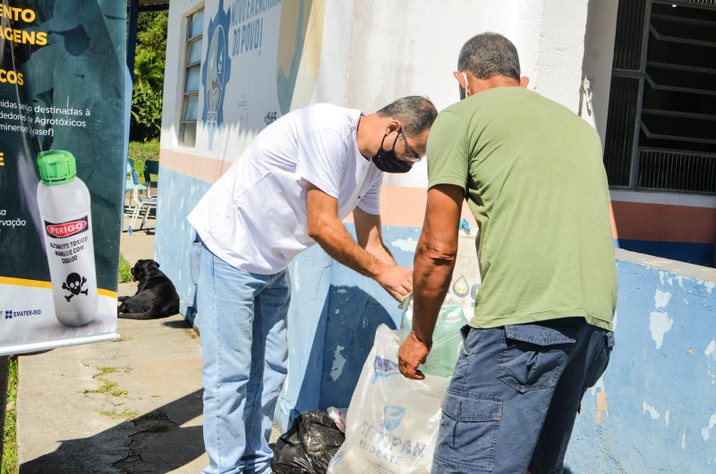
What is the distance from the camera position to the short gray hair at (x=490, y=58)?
2.79m

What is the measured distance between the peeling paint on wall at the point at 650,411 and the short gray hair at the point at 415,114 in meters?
1.51

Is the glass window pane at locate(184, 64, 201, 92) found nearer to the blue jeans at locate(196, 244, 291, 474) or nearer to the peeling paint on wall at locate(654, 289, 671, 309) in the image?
the blue jeans at locate(196, 244, 291, 474)

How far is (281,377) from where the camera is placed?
3.94 meters

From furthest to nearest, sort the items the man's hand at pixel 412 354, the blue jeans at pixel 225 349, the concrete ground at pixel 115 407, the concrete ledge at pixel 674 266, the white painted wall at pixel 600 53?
the white painted wall at pixel 600 53 → the concrete ground at pixel 115 407 → the blue jeans at pixel 225 349 → the concrete ledge at pixel 674 266 → the man's hand at pixel 412 354

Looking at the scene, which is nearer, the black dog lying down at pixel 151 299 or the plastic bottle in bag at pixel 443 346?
the plastic bottle in bag at pixel 443 346

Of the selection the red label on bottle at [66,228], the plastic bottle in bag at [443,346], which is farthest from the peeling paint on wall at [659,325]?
the red label on bottle at [66,228]

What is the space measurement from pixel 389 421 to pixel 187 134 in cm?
582

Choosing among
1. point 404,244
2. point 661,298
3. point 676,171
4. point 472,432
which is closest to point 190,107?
point 404,244

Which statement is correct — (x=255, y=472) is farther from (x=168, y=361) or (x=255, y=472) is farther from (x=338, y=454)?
(x=168, y=361)

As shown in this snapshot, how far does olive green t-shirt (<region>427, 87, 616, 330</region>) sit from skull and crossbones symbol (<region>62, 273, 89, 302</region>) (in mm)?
1790

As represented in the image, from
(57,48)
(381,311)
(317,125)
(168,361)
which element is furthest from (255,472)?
(168,361)

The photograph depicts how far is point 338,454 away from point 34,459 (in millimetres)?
1704

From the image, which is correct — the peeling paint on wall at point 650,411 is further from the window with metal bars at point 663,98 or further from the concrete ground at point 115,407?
the concrete ground at point 115,407

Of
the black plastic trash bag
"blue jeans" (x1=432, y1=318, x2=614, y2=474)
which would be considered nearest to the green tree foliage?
the black plastic trash bag
